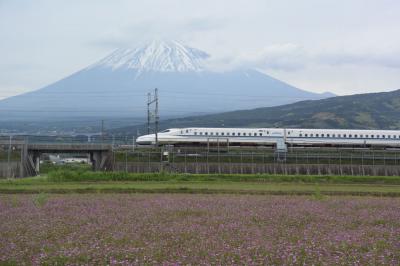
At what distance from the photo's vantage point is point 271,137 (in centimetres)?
8794

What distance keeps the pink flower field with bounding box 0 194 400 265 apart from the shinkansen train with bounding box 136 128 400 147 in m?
56.9

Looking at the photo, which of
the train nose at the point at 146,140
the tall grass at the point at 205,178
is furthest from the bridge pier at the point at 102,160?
the tall grass at the point at 205,178

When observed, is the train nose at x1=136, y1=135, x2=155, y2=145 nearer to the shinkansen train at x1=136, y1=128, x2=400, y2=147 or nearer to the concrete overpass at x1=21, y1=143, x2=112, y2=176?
the shinkansen train at x1=136, y1=128, x2=400, y2=147

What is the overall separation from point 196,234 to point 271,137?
2824 inches

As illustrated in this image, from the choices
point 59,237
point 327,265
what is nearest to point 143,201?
point 59,237

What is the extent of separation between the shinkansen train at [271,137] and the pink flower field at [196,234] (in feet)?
187

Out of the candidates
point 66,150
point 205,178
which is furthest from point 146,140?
point 205,178

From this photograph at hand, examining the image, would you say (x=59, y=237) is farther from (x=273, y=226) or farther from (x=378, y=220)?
(x=378, y=220)

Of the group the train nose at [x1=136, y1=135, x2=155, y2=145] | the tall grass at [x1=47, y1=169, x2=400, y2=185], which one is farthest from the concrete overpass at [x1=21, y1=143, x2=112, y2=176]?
the tall grass at [x1=47, y1=169, x2=400, y2=185]

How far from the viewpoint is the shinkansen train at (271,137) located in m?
83.2

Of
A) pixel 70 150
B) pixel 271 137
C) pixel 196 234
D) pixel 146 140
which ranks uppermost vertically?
pixel 146 140

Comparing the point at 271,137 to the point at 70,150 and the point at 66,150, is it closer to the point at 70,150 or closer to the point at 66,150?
the point at 70,150

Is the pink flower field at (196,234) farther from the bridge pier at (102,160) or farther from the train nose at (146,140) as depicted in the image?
the train nose at (146,140)

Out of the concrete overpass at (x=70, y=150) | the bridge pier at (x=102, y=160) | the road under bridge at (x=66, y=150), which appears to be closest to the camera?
the road under bridge at (x=66, y=150)
